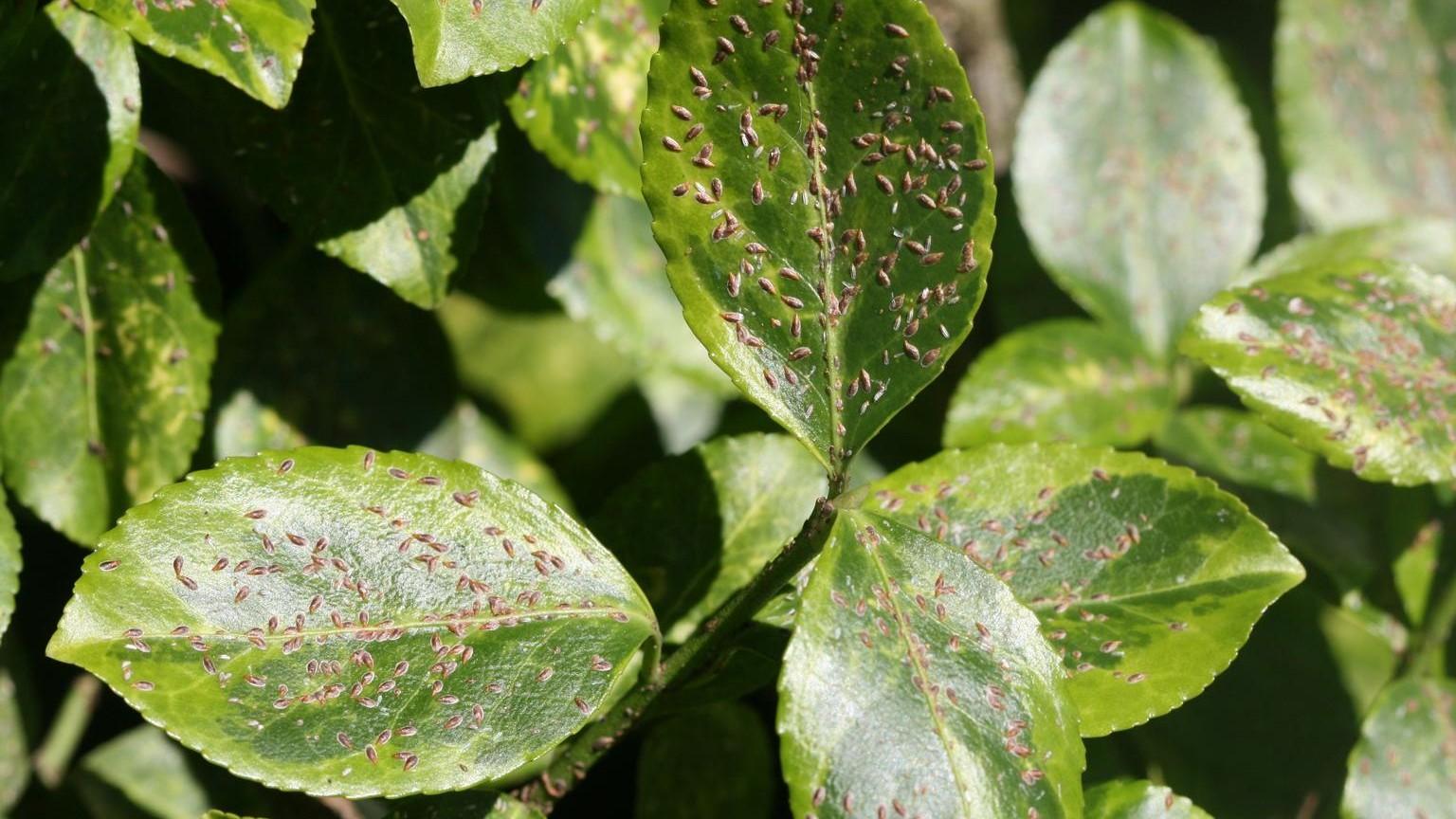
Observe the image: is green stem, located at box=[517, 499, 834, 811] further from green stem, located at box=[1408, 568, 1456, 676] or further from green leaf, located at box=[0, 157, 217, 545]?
green stem, located at box=[1408, 568, 1456, 676]

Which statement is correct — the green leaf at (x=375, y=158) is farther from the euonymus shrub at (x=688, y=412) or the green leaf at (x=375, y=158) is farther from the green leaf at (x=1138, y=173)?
the green leaf at (x=1138, y=173)

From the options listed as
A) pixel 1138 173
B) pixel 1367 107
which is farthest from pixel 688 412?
pixel 1367 107

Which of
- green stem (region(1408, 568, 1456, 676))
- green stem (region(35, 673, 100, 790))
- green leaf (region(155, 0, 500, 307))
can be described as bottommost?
green stem (region(35, 673, 100, 790))

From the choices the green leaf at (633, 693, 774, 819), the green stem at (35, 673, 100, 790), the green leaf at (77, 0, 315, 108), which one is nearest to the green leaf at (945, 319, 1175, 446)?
the green leaf at (633, 693, 774, 819)

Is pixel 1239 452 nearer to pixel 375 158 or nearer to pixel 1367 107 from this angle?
pixel 1367 107

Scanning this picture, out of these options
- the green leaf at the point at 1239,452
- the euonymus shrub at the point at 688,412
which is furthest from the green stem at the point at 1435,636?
the green leaf at the point at 1239,452

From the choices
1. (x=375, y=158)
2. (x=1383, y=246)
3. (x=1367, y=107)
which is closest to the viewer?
(x=375, y=158)
